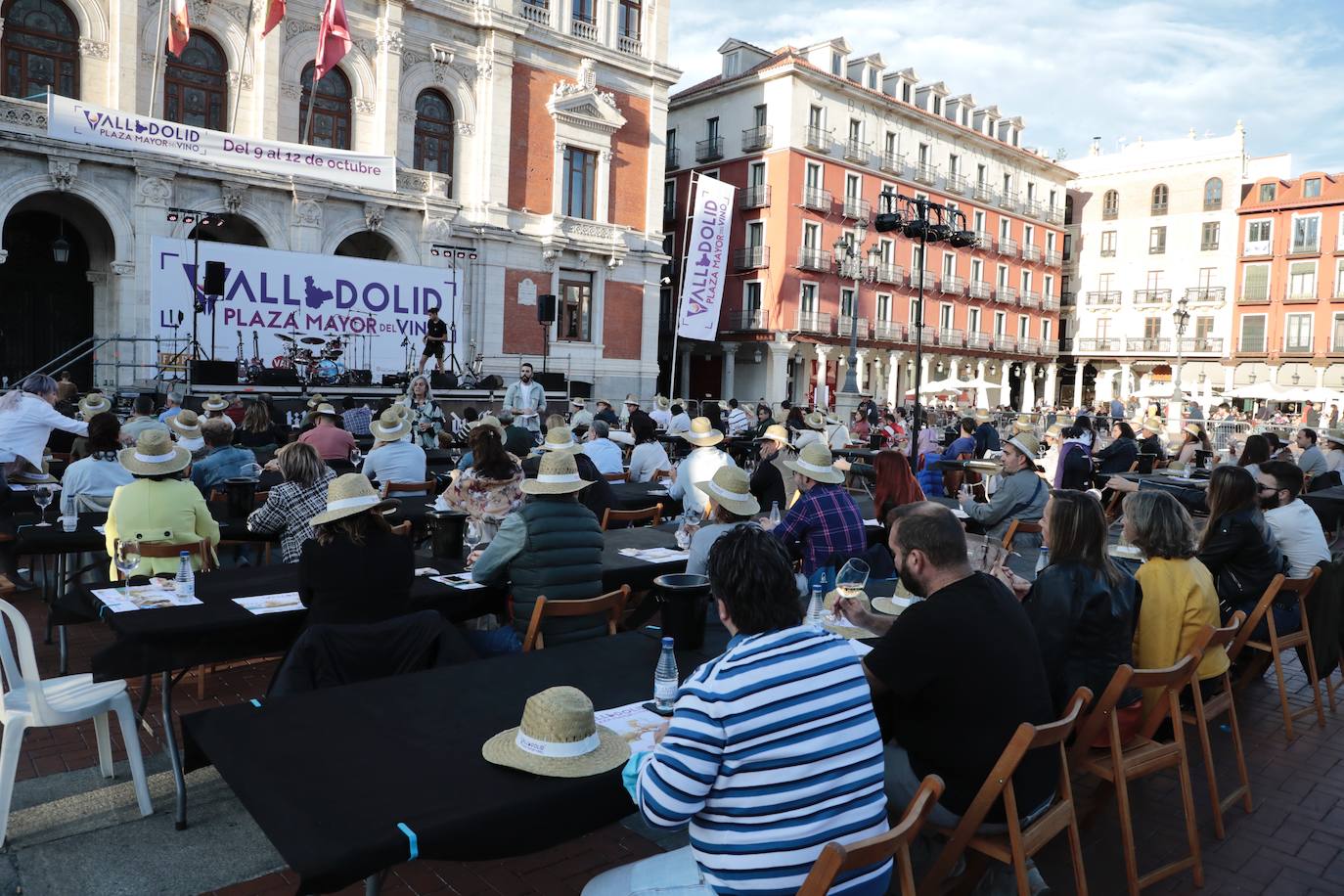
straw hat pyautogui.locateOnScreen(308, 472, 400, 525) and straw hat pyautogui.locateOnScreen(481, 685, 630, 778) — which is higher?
straw hat pyautogui.locateOnScreen(308, 472, 400, 525)

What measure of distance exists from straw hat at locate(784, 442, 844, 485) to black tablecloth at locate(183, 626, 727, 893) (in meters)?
2.64

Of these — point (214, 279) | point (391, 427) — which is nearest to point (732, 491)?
point (391, 427)

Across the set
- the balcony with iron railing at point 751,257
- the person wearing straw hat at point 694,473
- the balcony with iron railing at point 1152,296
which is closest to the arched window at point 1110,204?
the balcony with iron railing at point 1152,296

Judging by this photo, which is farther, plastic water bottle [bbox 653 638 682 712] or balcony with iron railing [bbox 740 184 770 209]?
balcony with iron railing [bbox 740 184 770 209]

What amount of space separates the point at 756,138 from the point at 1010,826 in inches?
1423

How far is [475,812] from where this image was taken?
2303 mm

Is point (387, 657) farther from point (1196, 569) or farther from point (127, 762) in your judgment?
point (1196, 569)

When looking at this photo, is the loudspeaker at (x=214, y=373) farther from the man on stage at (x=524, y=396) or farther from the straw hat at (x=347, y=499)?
the straw hat at (x=347, y=499)

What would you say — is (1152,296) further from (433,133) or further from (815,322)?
(433,133)

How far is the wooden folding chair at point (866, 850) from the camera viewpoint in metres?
1.99

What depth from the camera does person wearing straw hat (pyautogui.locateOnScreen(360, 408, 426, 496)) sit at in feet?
27.0

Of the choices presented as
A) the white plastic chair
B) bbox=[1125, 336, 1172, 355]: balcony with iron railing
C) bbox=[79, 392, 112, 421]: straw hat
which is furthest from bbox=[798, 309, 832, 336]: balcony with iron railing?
the white plastic chair

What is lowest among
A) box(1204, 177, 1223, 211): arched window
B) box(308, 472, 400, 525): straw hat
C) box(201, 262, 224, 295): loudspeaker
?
box(308, 472, 400, 525): straw hat

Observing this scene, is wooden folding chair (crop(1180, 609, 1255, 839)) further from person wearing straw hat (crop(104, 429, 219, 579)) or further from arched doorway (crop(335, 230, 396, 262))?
arched doorway (crop(335, 230, 396, 262))
